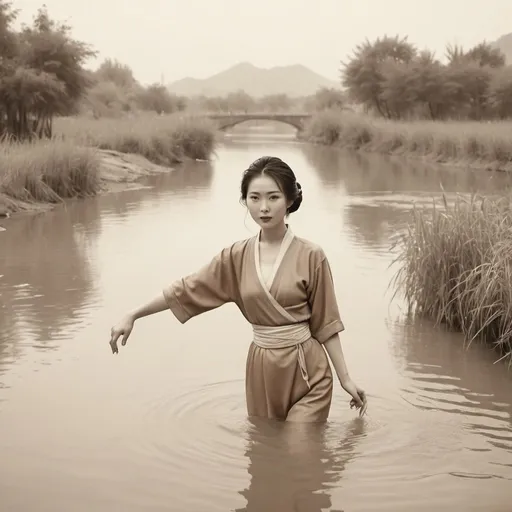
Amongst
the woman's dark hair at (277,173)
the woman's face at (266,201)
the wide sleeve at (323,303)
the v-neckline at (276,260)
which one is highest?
the woman's dark hair at (277,173)

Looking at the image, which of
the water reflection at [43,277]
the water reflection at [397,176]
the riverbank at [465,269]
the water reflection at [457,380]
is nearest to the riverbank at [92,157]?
the water reflection at [43,277]

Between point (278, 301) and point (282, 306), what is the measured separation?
3 cm

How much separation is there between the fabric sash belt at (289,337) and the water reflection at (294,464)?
0.87 ft

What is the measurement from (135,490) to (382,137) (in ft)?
95.6

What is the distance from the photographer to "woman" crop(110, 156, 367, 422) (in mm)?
3340

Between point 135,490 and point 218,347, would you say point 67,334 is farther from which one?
point 135,490

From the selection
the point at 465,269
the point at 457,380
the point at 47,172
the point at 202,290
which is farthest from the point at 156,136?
the point at 202,290

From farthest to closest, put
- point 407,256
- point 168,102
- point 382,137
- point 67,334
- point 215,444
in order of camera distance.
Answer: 1. point 168,102
2. point 382,137
3. point 407,256
4. point 67,334
5. point 215,444

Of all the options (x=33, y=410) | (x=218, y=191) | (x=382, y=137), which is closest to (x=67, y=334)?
(x=33, y=410)

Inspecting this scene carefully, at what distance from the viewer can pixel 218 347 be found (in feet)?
18.2

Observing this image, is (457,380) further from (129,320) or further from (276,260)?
(129,320)

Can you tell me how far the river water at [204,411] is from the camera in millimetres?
3355

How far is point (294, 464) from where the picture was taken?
355cm

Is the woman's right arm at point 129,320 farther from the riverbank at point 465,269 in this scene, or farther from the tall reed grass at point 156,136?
the tall reed grass at point 156,136
